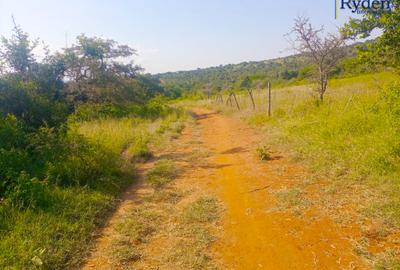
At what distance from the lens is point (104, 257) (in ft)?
11.8

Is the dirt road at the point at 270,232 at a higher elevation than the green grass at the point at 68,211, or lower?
lower

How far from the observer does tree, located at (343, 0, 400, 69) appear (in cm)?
625

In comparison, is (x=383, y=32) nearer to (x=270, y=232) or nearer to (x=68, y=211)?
(x=270, y=232)

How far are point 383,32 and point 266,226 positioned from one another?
5.18 metres

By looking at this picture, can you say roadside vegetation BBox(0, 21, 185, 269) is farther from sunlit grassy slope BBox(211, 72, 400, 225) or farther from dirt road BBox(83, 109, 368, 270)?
sunlit grassy slope BBox(211, 72, 400, 225)

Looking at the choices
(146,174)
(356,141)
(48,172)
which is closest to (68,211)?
(48,172)

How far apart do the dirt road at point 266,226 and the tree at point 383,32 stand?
9.96 ft

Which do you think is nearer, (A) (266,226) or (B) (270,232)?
(B) (270,232)

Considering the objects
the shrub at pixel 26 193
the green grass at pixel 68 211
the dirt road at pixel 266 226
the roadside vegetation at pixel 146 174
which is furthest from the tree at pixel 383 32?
the shrub at pixel 26 193

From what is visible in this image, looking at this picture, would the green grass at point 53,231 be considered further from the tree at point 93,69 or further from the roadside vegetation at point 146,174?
the tree at point 93,69

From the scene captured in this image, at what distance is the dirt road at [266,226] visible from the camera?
129 inches

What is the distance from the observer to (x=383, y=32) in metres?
6.58

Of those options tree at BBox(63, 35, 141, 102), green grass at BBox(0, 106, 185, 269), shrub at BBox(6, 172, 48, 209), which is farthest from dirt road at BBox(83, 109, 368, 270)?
tree at BBox(63, 35, 141, 102)

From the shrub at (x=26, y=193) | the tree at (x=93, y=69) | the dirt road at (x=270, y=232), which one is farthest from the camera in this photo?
the tree at (x=93, y=69)
